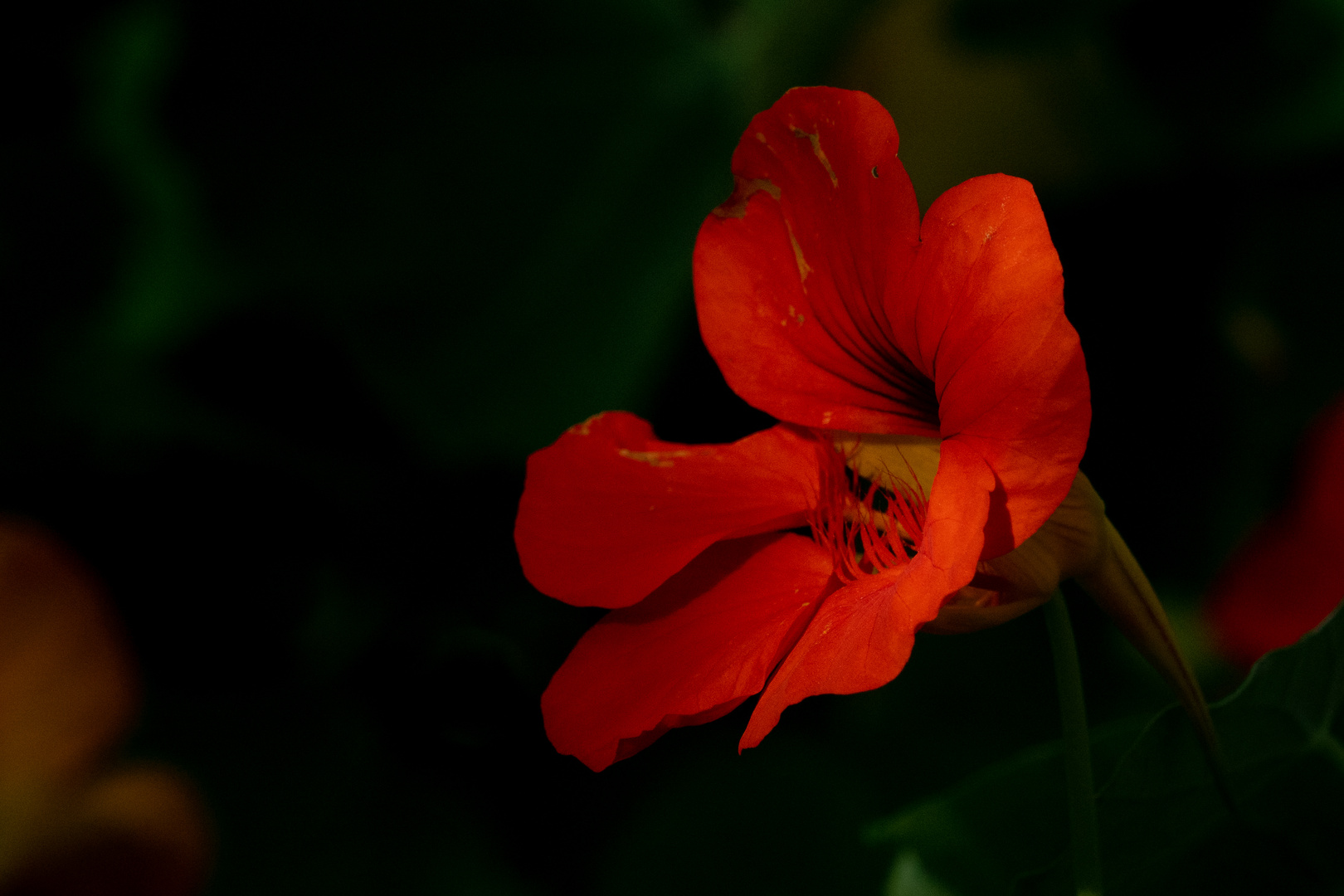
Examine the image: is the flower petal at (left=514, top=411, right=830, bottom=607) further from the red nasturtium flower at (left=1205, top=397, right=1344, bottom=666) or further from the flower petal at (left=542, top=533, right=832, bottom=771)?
the red nasturtium flower at (left=1205, top=397, right=1344, bottom=666)

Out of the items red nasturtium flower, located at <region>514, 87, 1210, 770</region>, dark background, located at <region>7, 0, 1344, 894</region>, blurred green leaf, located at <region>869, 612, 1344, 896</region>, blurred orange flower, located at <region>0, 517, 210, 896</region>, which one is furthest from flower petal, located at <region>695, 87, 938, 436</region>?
blurred orange flower, located at <region>0, 517, 210, 896</region>

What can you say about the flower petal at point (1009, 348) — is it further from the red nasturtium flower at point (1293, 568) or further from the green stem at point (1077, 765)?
the red nasturtium flower at point (1293, 568)

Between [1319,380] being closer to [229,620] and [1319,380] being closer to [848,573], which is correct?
[848,573]

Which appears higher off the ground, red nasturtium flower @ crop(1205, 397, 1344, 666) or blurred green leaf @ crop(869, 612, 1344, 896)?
blurred green leaf @ crop(869, 612, 1344, 896)

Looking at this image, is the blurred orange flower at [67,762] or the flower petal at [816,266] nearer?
the flower petal at [816,266]

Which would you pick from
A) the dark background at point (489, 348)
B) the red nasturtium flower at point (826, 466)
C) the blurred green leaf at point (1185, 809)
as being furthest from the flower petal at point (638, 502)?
the dark background at point (489, 348)

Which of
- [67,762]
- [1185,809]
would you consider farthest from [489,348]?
[1185,809]

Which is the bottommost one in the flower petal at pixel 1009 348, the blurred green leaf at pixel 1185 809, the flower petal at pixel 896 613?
the blurred green leaf at pixel 1185 809
